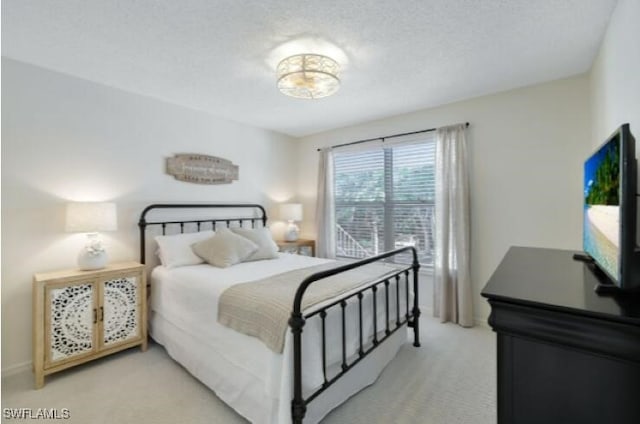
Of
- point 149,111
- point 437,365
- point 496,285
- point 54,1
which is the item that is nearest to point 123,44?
point 54,1

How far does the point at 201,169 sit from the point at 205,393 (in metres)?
2.44

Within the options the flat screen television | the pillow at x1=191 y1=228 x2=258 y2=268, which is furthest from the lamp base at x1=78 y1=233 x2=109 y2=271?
the flat screen television

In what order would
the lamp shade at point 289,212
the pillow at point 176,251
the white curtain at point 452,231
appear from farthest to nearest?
the lamp shade at point 289,212 → the white curtain at point 452,231 → the pillow at point 176,251

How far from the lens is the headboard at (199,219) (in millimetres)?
3080

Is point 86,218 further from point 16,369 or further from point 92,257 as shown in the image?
point 16,369

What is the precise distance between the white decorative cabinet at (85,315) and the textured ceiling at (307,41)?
175 centimetres

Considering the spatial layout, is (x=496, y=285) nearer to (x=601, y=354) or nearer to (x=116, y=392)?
(x=601, y=354)

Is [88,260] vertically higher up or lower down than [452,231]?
lower down

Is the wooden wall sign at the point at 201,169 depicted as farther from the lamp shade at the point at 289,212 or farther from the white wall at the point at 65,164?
the lamp shade at the point at 289,212

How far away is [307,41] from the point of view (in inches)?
81.7

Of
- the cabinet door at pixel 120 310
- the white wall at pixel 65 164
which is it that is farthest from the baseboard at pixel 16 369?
the cabinet door at pixel 120 310

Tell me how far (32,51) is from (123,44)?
2.53 feet

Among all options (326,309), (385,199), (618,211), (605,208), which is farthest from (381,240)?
(618,211)

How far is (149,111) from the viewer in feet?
10.4
